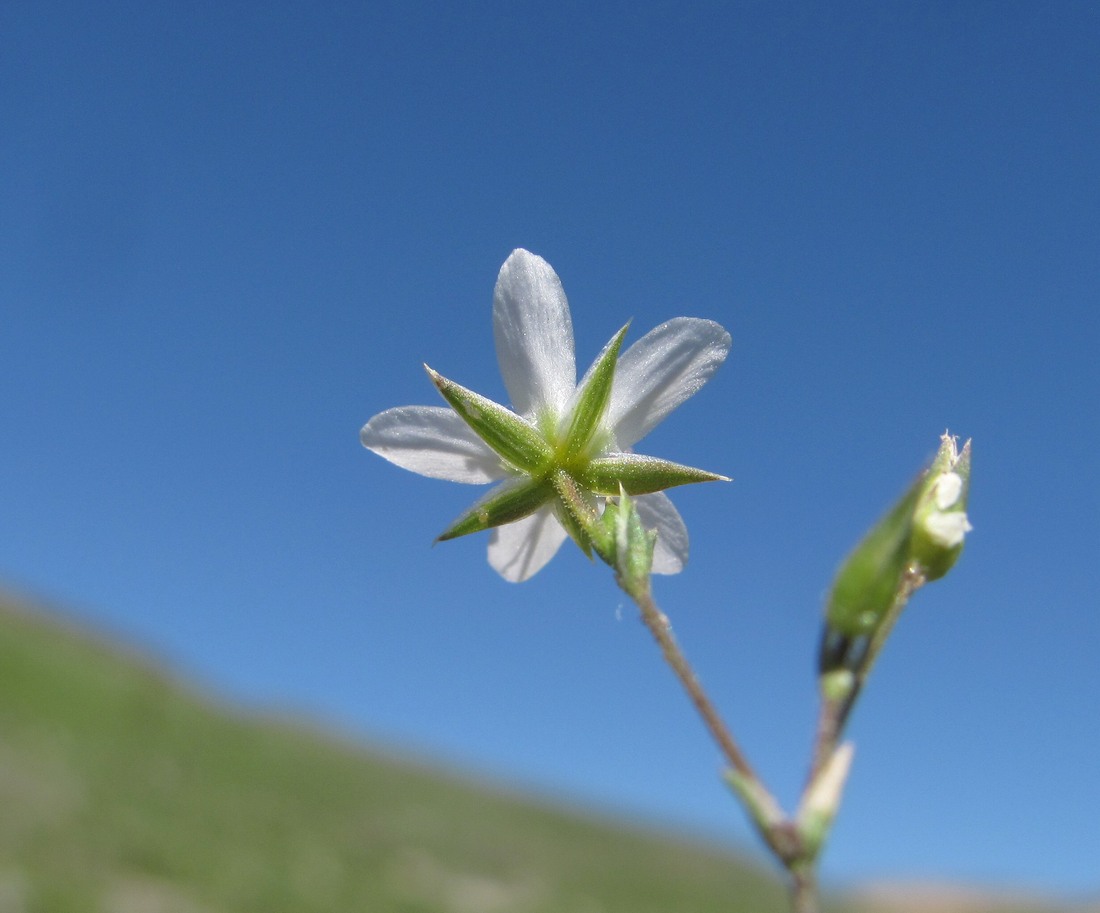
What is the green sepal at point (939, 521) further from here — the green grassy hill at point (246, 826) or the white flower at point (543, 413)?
the green grassy hill at point (246, 826)

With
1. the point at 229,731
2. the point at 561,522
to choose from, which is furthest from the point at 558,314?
the point at 229,731

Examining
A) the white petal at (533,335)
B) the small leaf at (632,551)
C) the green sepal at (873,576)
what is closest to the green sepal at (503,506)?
the white petal at (533,335)

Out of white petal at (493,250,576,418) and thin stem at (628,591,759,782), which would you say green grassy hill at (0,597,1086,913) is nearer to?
white petal at (493,250,576,418)

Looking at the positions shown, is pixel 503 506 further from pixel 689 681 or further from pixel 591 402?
pixel 689 681

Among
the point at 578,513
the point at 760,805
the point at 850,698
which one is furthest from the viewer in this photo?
the point at 578,513

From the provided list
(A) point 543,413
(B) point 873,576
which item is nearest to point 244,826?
(A) point 543,413

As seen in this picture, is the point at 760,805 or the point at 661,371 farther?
the point at 661,371

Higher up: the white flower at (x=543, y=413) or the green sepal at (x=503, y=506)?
the white flower at (x=543, y=413)
